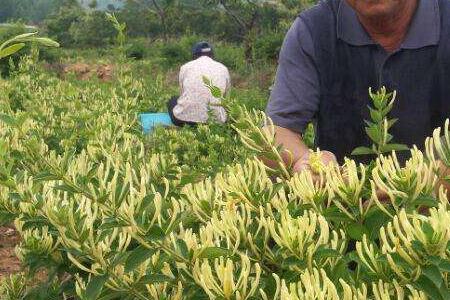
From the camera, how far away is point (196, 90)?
8930mm

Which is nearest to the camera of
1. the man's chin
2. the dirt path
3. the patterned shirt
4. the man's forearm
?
the man's forearm

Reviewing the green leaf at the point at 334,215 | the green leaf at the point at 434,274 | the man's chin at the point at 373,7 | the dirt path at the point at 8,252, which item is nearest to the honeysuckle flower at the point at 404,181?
the green leaf at the point at 334,215

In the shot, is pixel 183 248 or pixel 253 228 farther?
pixel 253 228

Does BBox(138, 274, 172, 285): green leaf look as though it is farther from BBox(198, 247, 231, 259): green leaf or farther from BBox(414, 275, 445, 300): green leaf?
BBox(414, 275, 445, 300): green leaf

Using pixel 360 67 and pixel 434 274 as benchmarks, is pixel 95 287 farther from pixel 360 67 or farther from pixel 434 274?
pixel 360 67

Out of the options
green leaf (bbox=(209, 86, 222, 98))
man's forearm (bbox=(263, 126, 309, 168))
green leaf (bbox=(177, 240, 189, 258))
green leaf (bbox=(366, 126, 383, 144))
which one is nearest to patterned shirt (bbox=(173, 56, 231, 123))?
man's forearm (bbox=(263, 126, 309, 168))

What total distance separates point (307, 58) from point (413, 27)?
1.37 feet

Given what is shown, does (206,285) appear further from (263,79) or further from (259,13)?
(259,13)

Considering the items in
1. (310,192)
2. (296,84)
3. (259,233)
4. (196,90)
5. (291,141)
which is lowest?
(196,90)

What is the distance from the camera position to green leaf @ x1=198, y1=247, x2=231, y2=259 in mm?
1299

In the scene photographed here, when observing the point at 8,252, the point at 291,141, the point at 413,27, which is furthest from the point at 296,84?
the point at 8,252

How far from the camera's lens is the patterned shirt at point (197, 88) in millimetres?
8750

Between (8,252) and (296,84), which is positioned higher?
(296,84)

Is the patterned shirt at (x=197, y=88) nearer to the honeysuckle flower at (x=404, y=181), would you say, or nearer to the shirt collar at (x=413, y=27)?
the shirt collar at (x=413, y=27)
